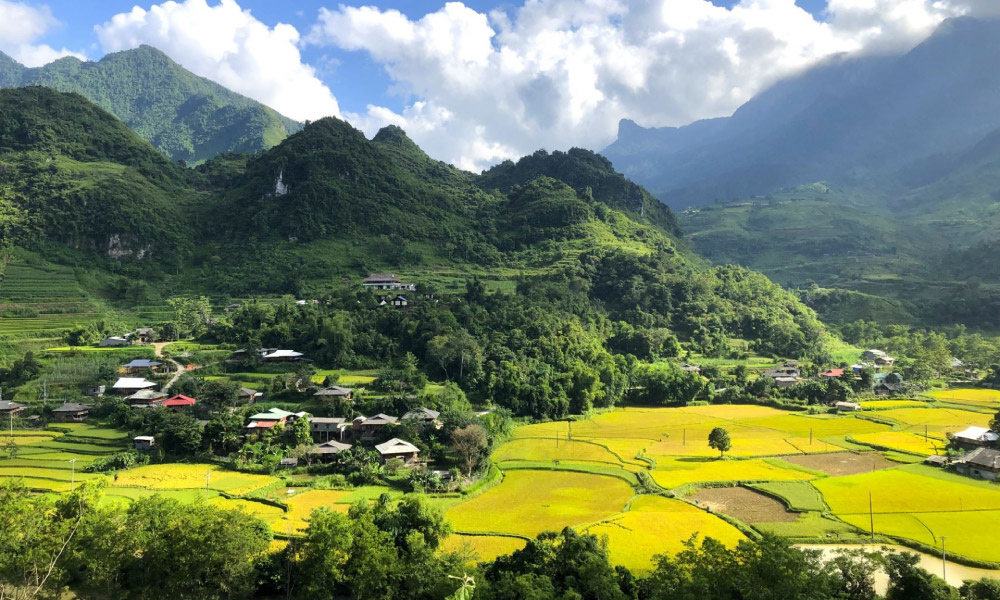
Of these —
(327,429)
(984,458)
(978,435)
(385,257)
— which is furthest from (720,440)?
(385,257)

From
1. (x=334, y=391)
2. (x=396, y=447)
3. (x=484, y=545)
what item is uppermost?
(x=334, y=391)

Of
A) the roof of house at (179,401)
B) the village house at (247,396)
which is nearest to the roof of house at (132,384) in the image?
the roof of house at (179,401)

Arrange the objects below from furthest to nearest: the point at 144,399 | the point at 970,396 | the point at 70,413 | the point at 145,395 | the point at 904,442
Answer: the point at 970,396
the point at 145,395
the point at 144,399
the point at 70,413
the point at 904,442

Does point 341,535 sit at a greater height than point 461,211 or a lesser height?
lesser

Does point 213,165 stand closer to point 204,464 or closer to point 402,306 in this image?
point 402,306

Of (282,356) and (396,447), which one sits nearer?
(396,447)

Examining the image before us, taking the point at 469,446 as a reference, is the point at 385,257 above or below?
above

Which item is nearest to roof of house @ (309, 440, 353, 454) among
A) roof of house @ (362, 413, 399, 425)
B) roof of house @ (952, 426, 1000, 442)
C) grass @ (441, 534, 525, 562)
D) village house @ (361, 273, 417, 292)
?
roof of house @ (362, 413, 399, 425)

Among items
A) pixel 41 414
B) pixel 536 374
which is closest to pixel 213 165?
pixel 41 414

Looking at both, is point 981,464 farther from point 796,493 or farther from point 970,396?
point 970,396
